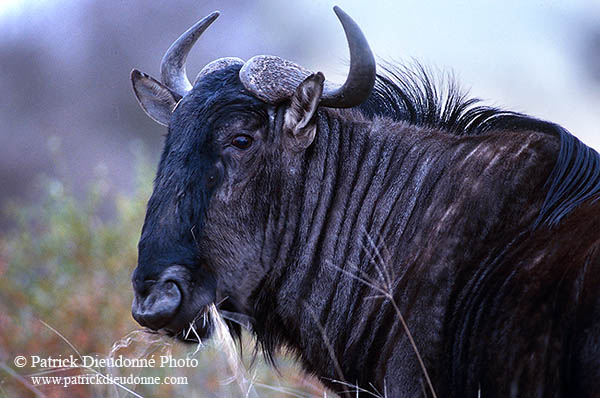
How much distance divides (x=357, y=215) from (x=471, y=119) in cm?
69

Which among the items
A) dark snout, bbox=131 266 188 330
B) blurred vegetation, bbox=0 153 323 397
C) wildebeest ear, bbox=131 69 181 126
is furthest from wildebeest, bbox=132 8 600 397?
blurred vegetation, bbox=0 153 323 397

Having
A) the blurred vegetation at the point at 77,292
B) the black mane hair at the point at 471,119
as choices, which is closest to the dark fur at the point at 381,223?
the black mane hair at the point at 471,119

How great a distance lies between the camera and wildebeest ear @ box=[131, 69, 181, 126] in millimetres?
4188

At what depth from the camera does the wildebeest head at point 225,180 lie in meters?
3.50

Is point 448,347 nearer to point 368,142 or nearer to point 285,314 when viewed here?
point 285,314

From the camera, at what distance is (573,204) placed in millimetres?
3068

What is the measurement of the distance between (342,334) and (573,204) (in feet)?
3.77

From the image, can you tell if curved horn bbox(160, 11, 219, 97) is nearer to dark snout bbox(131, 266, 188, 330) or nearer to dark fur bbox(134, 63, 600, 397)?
dark fur bbox(134, 63, 600, 397)

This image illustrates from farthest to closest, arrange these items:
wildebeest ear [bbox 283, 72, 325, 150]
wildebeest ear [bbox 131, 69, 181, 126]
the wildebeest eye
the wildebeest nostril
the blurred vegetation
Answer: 1. the blurred vegetation
2. wildebeest ear [bbox 131, 69, 181, 126]
3. the wildebeest eye
4. wildebeest ear [bbox 283, 72, 325, 150]
5. the wildebeest nostril

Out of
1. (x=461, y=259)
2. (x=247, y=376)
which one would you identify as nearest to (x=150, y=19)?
(x=247, y=376)

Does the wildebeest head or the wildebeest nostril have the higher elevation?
the wildebeest head

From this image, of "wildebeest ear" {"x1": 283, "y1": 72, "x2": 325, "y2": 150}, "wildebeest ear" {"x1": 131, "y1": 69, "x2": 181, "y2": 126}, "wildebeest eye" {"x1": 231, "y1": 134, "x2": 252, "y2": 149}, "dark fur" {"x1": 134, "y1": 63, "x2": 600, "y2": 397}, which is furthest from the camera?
"wildebeest ear" {"x1": 131, "y1": 69, "x2": 181, "y2": 126}

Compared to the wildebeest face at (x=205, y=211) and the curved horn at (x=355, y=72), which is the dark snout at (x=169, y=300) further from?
the curved horn at (x=355, y=72)

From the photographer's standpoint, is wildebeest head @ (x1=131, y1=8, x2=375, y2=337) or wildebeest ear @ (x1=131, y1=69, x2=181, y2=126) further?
wildebeest ear @ (x1=131, y1=69, x2=181, y2=126)
